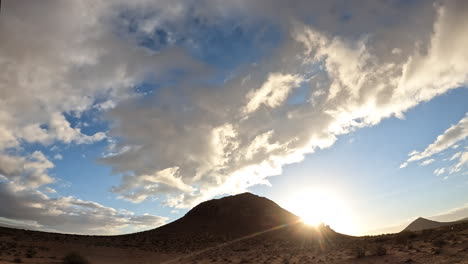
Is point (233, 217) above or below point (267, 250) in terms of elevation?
above

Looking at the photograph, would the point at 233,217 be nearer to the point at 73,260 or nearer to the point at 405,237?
the point at 73,260

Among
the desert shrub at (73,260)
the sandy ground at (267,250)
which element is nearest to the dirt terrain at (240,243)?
the sandy ground at (267,250)

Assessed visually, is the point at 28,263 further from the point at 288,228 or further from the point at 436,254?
the point at 288,228

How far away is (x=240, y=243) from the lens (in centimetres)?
4878

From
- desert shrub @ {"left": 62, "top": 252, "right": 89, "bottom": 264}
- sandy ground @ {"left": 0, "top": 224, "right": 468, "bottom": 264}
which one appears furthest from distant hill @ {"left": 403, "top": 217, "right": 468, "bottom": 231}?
desert shrub @ {"left": 62, "top": 252, "right": 89, "bottom": 264}

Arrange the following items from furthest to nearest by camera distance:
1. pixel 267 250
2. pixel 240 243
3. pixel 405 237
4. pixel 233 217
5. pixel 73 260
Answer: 1. pixel 233 217
2. pixel 240 243
3. pixel 267 250
4. pixel 73 260
5. pixel 405 237

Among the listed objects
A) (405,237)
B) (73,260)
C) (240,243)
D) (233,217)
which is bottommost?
(73,260)

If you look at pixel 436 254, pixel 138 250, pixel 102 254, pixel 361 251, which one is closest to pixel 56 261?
pixel 102 254

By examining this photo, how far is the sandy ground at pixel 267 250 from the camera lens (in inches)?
689

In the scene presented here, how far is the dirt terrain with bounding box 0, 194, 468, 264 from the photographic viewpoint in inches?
749

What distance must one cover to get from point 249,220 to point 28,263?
5112cm

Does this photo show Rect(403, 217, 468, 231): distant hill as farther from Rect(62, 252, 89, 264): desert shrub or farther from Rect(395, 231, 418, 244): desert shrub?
Rect(62, 252, 89, 264): desert shrub

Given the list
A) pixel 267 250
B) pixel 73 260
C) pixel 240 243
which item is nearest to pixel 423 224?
pixel 240 243

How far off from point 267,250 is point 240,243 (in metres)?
12.9
